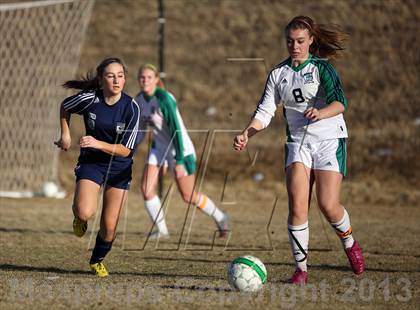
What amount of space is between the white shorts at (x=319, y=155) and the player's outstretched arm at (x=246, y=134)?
31 centimetres

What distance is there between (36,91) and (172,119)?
6.75 metres

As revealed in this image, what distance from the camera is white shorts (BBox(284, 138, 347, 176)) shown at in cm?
669

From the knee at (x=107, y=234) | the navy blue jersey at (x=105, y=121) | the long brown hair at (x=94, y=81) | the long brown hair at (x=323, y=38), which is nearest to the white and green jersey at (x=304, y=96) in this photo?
the long brown hair at (x=323, y=38)

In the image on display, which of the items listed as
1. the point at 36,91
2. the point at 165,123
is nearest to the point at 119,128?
the point at 165,123

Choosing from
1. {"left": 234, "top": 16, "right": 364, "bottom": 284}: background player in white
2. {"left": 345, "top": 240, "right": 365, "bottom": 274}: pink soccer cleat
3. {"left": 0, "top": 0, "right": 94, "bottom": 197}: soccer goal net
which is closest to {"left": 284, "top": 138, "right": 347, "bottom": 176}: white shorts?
{"left": 234, "top": 16, "right": 364, "bottom": 284}: background player in white

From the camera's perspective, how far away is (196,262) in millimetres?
8164

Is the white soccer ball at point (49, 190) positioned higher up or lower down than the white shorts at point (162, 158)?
lower down

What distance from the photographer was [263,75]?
22.7m

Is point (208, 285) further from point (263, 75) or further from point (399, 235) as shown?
point (263, 75)

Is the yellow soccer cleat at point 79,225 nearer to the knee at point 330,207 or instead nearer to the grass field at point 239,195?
the grass field at point 239,195

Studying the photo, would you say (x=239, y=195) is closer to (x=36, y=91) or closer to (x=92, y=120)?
(x=36, y=91)

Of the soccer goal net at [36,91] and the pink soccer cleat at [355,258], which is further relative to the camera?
the soccer goal net at [36,91]

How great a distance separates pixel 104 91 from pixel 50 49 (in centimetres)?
946

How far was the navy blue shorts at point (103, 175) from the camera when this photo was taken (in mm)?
7082
